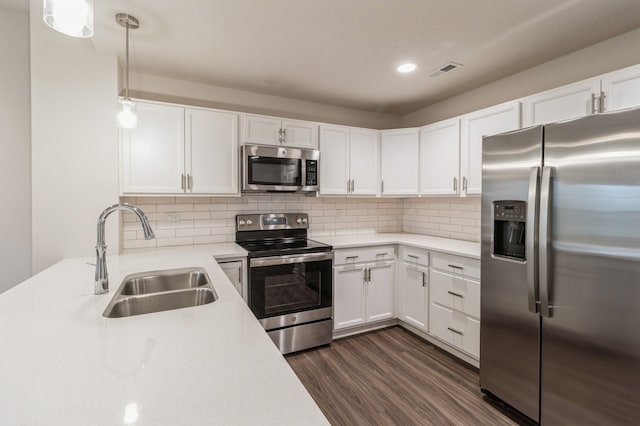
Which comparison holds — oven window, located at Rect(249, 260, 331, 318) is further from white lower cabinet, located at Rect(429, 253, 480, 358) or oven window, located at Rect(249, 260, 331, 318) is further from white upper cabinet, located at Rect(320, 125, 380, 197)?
white lower cabinet, located at Rect(429, 253, 480, 358)

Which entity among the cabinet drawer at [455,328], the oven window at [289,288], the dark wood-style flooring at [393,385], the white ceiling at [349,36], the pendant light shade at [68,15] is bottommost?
the dark wood-style flooring at [393,385]

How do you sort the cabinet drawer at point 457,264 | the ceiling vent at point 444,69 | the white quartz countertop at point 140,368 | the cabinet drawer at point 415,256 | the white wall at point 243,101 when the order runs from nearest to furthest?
the white quartz countertop at point 140,368, the cabinet drawer at point 457,264, the ceiling vent at point 444,69, the white wall at point 243,101, the cabinet drawer at point 415,256

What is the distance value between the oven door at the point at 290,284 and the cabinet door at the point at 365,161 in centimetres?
98

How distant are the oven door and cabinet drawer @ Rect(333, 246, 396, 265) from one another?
4.7 inches

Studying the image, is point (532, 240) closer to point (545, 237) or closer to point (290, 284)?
point (545, 237)

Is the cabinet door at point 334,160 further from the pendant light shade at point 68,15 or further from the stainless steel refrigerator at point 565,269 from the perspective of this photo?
the pendant light shade at point 68,15

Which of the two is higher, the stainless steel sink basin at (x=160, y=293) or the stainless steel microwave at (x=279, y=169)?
the stainless steel microwave at (x=279, y=169)

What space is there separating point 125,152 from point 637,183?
3.22m

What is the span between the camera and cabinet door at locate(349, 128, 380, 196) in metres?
3.38

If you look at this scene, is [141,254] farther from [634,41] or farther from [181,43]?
[634,41]

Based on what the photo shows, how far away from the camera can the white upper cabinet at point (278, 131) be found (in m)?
2.85

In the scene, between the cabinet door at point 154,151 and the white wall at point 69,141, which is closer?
the white wall at point 69,141

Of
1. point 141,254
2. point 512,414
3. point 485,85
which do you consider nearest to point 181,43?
point 141,254

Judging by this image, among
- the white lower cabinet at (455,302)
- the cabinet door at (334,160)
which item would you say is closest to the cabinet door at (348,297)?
the white lower cabinet at (455,302)
